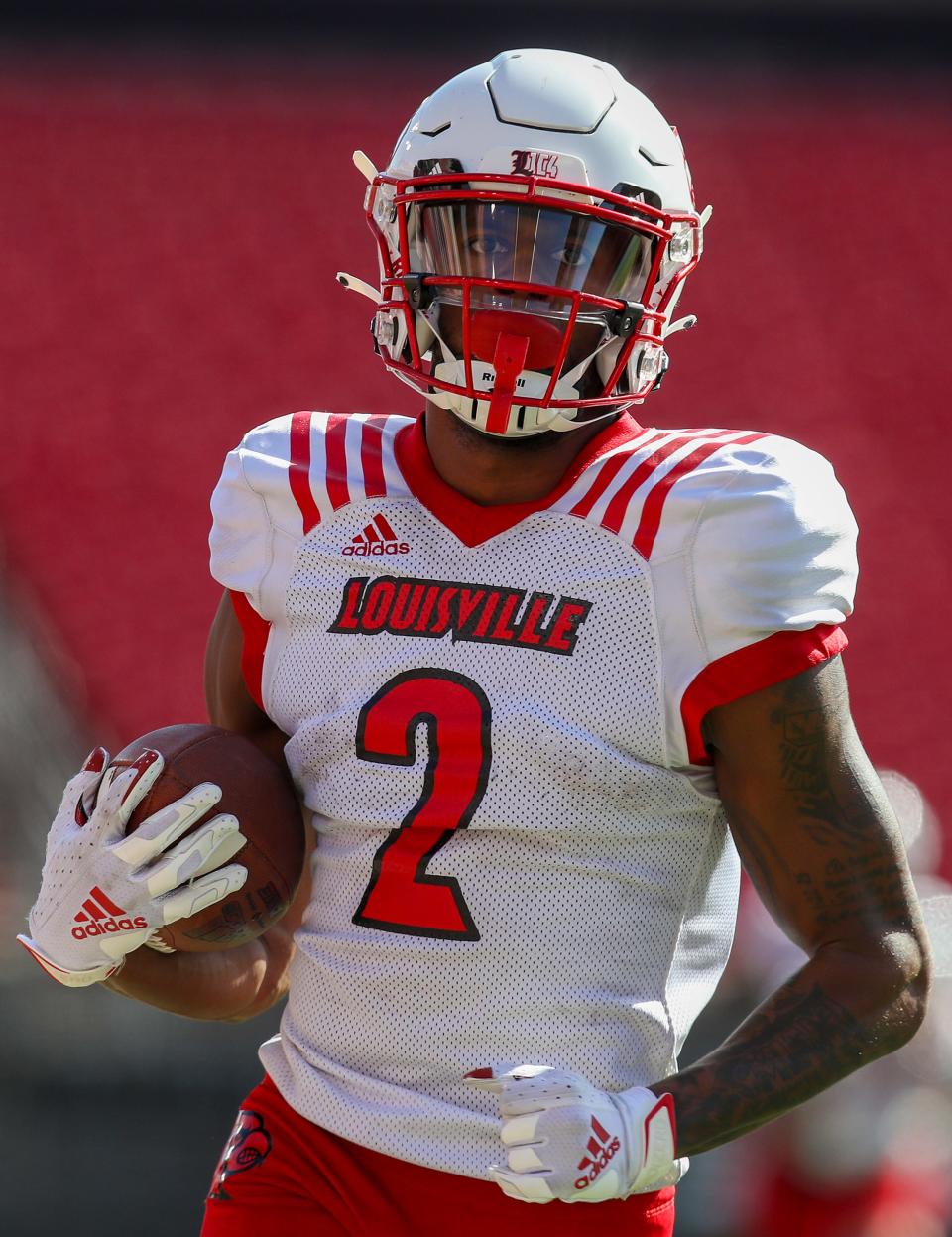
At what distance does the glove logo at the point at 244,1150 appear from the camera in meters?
1.76

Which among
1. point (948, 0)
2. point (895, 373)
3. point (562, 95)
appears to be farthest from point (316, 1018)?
point (948, 0)

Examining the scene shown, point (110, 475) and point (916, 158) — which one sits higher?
point (916, 158)

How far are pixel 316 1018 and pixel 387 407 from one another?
9.05 feet

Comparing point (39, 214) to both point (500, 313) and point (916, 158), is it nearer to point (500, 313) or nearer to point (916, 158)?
point (916, 158)

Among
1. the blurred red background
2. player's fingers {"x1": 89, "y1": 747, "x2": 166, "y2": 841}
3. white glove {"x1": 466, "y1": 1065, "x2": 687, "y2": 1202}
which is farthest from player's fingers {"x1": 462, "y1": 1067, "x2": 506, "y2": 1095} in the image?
the blurred red background

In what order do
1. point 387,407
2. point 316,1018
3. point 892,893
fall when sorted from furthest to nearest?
point 387,407 → point 316,1018 → point 892,893

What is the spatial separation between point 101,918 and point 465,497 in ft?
1.89

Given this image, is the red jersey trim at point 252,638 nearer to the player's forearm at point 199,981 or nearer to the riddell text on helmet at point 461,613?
the riddell text on helmet at point 461,613

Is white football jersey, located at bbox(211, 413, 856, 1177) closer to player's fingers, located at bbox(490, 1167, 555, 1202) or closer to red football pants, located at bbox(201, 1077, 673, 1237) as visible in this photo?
red football pants, located at bbox(201, 1077, 673, 1237)

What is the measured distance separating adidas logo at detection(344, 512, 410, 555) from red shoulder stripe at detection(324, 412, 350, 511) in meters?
0.05

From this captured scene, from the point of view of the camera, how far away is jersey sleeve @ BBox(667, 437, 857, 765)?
5.32 feet

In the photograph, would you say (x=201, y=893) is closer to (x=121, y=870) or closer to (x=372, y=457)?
(x=121, y=870)

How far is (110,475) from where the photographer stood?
14.4ft

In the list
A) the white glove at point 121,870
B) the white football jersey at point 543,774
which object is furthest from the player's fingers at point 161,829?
the white football jersey at point 543,774
